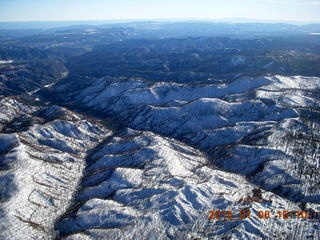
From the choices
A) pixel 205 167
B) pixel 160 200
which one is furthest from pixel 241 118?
pixel 160 200

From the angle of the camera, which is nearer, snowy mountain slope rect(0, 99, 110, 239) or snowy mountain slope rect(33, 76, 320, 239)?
snowy mountain slope rect(33, 76, 320, 239)

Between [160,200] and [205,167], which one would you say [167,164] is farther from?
[160,200]

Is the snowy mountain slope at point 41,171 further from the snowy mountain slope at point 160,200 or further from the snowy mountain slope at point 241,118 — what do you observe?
the snowy mountain slope at point 241,118

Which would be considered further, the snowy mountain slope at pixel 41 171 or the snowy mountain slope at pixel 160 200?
the snowy mountain slope at pixel 41 171

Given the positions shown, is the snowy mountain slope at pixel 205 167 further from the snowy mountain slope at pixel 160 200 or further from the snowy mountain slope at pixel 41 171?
the snowy mountain slope at pixel 41 171
